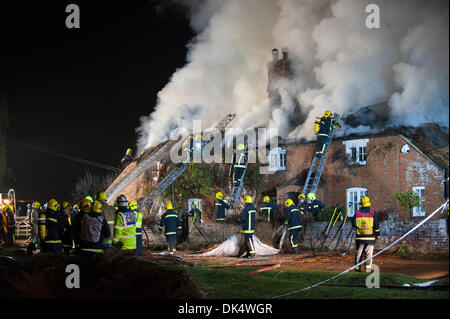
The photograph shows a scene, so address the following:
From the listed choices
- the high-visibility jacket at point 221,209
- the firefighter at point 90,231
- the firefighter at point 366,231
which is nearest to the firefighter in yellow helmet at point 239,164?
the high-visibility jacket at point 221,209

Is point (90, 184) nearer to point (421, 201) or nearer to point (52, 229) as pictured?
point (421, 201)

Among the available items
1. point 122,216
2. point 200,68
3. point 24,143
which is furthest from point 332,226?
point 24,143

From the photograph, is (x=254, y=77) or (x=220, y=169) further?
(x=254, y=77)

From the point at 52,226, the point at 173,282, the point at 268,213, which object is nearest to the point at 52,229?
the point at 52,226

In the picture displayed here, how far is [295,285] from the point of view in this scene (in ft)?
32.6

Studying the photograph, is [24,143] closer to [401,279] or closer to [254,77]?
[254,77]

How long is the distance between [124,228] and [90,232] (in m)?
1.60

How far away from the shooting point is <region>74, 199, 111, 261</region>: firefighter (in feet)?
32.4

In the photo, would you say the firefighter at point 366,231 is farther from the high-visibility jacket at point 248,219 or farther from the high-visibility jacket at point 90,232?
the high-visibility jacket at point 90,232

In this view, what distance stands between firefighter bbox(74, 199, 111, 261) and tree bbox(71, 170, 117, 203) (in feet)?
90.6

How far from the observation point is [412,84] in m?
22.4
